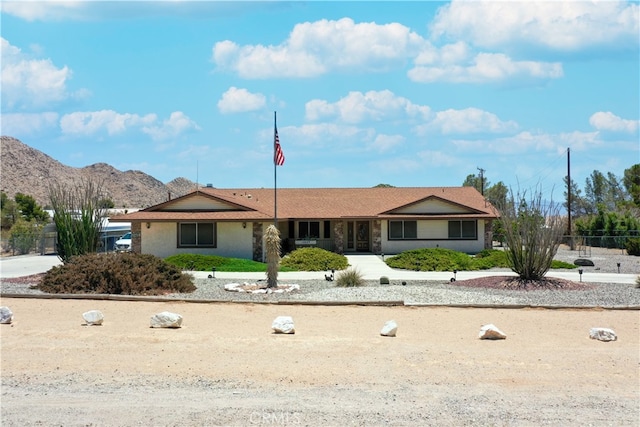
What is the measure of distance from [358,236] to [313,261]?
37.0 ft

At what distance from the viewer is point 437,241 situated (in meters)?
39.6

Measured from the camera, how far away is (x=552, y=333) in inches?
578

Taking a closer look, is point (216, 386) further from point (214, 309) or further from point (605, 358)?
point (214, 309)

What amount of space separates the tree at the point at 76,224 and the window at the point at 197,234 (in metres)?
9.21

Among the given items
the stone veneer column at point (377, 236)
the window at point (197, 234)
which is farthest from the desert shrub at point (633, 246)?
the window at point (197, 234)

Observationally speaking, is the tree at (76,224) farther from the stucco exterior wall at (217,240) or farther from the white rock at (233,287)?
the stucco exterior wall at (217,240)

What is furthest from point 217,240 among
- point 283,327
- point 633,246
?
point 633,246

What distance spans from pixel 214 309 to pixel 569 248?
118ft

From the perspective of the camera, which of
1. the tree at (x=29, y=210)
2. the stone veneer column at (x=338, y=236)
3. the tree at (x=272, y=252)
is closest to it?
the tree at (x=272, y=252)

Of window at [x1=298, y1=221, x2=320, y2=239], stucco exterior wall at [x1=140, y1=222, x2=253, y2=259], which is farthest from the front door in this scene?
stucco exterior wall at [x1=140, y1=222, x2=253, y2=259]

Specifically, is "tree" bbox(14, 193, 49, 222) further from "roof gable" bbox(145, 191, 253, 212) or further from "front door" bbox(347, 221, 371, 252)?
"front door" bbox(347, 221, 371, 252)

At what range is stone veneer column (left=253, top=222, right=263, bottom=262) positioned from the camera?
3559cm

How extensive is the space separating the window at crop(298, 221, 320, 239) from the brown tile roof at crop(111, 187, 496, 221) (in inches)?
26.2

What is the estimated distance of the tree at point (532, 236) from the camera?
917 inches
